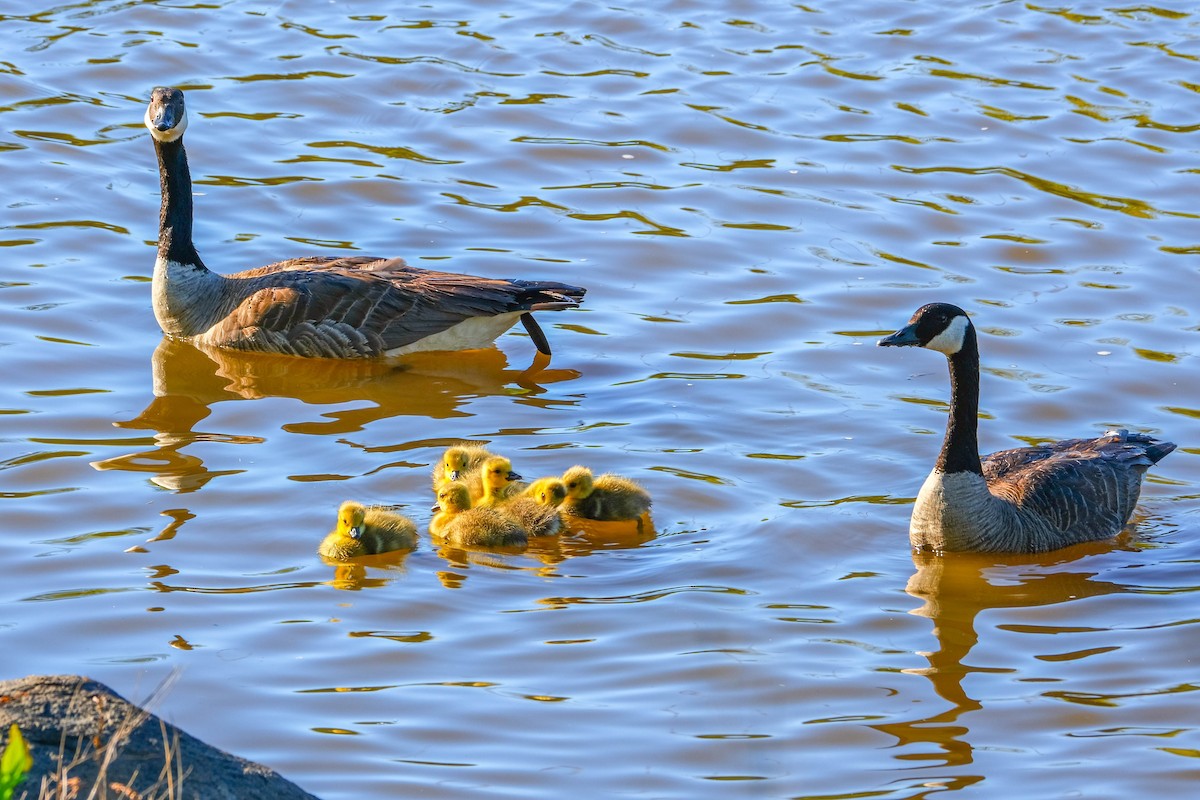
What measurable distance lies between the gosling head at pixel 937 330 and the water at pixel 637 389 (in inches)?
40.8

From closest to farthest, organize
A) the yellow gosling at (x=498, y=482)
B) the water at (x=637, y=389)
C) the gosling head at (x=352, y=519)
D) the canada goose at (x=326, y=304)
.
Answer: the water at (x=637, y=389) < the gosling head at (x=352, y=519) < the yellow gosling at (x=498, y=482) < the canada goose at (x=326, y=304)

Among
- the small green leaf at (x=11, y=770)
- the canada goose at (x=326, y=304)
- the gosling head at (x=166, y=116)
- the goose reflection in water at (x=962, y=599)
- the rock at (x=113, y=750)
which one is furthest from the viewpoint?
the gosling head at (x=166, y=116)

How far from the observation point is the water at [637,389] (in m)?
6.85

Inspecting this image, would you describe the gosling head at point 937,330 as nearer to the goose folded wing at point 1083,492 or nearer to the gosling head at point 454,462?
the goose folded wing at point 1083,492

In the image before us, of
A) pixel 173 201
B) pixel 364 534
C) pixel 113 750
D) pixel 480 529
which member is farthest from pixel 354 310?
pixel 113 750

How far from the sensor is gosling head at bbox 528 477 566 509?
28.0 feet

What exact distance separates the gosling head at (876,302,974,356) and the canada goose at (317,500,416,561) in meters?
2.65

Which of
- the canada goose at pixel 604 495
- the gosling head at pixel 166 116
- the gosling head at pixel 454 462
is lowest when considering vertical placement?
the canada goose at pixel 604 495

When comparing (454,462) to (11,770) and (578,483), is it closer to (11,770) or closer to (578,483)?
(578,483)

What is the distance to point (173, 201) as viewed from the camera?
1178 cm

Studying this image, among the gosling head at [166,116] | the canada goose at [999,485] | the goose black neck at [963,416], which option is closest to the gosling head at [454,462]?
the canada goose at [999,485]

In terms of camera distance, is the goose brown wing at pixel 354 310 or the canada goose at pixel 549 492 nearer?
the canada goose at pixel 549 492

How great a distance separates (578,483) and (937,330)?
202 centimetres

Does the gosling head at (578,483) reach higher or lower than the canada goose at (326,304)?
lower
